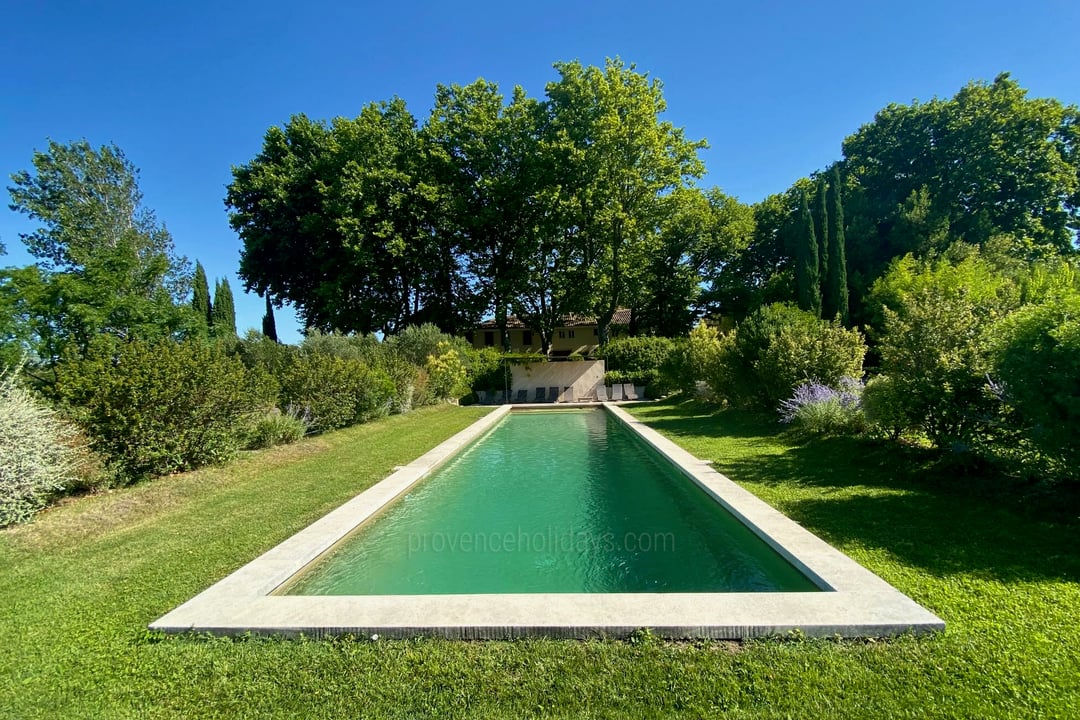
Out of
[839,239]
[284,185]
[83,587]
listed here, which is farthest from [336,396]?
[839,239]

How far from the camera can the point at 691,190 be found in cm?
2542

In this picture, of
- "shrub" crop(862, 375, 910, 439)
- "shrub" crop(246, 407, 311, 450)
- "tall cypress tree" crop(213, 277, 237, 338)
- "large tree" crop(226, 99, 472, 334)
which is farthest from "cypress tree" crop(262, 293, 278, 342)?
"shrub" crop(862, 375, 910, 439)

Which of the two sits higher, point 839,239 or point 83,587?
point 839,239

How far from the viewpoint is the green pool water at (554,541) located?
3.86 metres

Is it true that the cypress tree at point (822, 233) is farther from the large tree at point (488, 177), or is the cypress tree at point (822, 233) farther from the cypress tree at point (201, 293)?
the cypress tree at point (201, 293)

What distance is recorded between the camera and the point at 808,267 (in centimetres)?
2470

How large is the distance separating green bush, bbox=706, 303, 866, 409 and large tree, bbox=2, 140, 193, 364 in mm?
19053

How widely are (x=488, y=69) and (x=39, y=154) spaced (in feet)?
75.2

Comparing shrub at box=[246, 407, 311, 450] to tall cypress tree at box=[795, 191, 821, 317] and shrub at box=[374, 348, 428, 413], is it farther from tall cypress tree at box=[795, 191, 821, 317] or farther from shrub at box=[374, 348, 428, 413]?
tall cypress tree at box=[795, 191, 821, 317]

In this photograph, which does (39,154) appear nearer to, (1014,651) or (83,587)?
(83,587)

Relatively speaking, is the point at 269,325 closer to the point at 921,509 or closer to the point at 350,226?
the point at 350,226

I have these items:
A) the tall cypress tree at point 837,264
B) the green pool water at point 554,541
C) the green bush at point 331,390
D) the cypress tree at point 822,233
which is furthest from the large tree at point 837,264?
the green bush at point 331,390

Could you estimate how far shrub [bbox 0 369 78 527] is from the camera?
4.97m

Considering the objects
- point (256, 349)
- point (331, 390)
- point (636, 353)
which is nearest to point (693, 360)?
point (636, 353)
